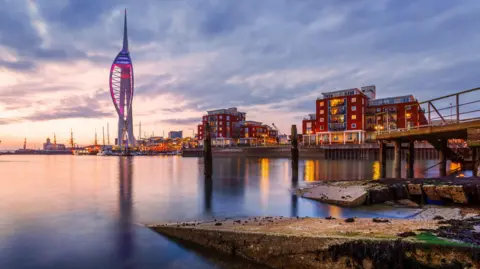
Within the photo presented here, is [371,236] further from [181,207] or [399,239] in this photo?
[181,207]

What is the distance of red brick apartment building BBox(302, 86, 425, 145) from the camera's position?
86938 millimetres

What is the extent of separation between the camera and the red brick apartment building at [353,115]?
86.9 m

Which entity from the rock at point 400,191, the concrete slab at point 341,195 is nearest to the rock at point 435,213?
the rock at point 400,191

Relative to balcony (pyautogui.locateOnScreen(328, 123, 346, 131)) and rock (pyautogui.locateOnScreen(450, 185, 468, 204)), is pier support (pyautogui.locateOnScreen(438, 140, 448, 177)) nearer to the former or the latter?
rock (pyautogui.locateOnScreen(450, 185, 468, 204))

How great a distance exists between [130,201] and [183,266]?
1256cm

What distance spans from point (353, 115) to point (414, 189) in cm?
7975

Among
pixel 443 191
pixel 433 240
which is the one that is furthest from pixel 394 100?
pixel 433 240

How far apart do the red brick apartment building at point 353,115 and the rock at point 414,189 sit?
77.1m

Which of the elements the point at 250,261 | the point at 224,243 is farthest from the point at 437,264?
the point at 224,243

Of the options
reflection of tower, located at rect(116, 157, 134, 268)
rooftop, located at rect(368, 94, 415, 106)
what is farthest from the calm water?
rooftop, located at rect(368, 94, 415, 106)

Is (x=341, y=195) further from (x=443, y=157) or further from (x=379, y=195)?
(x=443, y=157)

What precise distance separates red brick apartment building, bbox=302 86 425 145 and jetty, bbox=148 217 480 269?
8556cm

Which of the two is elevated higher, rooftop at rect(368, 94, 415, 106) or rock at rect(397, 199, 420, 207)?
rooftop at rect(368, 94, 415, 106)

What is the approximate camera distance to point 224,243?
786 cm
